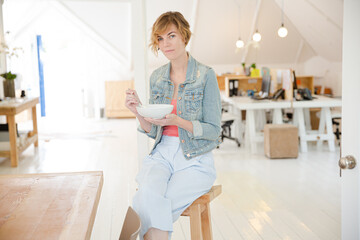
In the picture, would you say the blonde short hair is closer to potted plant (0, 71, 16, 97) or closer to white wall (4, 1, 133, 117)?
potted plant (0, 71, 16, 97)

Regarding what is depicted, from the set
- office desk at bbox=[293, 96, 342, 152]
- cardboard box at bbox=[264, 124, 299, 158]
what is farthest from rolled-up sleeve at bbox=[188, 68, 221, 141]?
office desk at bbox=[293, 96, 342, 152]

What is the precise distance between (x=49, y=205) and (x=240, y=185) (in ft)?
8.94

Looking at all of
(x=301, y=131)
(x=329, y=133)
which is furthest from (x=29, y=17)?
(x=329, y=133)

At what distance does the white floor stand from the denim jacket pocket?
102cm

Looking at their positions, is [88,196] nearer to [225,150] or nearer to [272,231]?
[272,231]

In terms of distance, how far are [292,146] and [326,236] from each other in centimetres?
233

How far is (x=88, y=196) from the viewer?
56.1 inches

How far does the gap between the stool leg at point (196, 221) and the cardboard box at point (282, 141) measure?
10.4 feet

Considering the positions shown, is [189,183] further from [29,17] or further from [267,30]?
[29,17]

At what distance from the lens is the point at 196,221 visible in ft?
6.15

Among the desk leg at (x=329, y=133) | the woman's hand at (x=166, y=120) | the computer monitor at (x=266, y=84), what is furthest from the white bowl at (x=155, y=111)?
the computer monitor at (x=266, y=84)

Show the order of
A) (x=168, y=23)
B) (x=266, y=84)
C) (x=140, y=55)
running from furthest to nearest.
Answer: (x=266, y=84) → (x=140, y=55) → (x=168, y=23)

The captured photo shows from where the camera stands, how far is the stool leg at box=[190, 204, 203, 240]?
1873mm

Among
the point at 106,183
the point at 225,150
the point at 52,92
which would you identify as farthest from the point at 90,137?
the point at 52,92
